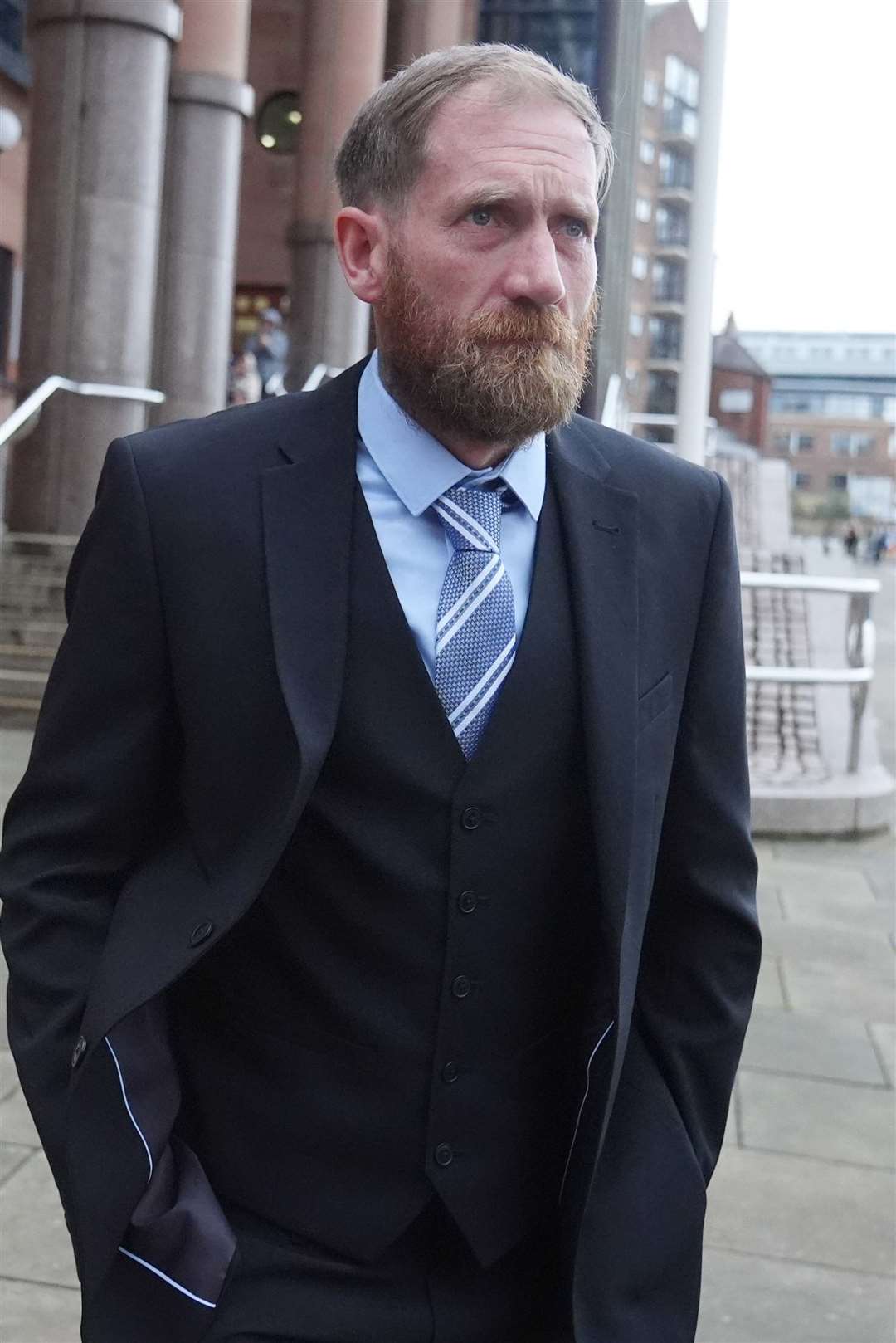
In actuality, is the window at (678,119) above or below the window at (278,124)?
above

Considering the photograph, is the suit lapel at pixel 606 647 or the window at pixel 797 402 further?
the window at pixel 797 402

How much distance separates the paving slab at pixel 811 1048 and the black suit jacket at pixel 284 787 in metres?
2.84

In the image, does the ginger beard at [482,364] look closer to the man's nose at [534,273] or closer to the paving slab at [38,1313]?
the man's nose at [534,273]

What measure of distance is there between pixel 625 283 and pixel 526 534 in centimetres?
570

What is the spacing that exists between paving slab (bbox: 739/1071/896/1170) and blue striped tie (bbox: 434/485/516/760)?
268cm

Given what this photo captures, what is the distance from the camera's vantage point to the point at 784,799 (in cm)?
771

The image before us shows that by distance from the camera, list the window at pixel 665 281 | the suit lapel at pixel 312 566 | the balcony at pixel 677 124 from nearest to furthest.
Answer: the suit lapel at pixel 312 566 < the balcony at pixel 677 124 < the window at pixel 665 281

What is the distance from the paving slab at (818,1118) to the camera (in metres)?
4.02

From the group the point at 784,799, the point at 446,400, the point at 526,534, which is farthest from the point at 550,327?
the point at 784,799

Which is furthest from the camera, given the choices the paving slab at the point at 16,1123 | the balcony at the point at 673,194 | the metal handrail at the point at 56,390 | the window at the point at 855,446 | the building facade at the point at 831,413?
the window at the point at 855,446

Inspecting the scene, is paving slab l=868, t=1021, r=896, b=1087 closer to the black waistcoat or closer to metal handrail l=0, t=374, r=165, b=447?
the black waistcoat

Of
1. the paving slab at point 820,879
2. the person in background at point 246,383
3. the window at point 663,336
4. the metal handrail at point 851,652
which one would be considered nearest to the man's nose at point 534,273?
the paving slab at point 820,879

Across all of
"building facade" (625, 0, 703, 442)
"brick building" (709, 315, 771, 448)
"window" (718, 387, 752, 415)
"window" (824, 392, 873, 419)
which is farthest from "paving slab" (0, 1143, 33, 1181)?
"window" (824, 392, 873, 419)

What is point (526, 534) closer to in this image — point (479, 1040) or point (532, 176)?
point (532, 176)
